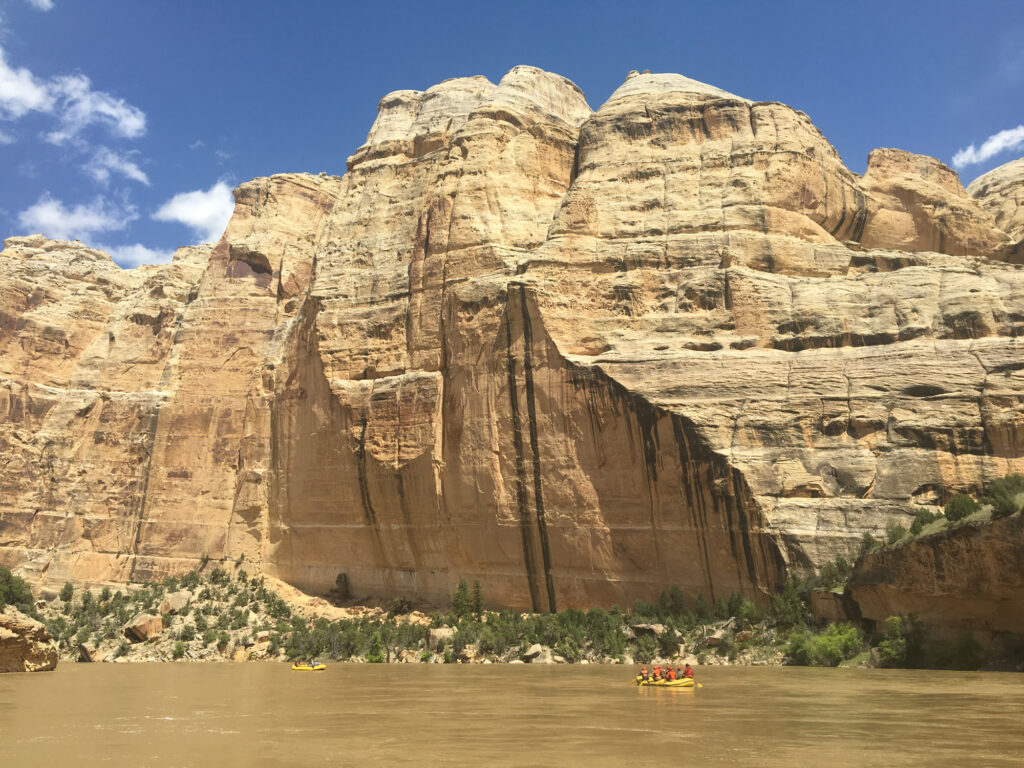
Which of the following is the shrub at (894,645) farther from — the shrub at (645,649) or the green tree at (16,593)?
the green tree at (16,593)

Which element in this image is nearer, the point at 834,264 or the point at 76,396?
the point at 834,264

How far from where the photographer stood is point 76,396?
51406 mm

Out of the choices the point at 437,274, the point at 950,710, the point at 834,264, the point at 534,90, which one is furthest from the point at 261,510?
the point at 950,710

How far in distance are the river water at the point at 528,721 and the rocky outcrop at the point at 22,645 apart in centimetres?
102

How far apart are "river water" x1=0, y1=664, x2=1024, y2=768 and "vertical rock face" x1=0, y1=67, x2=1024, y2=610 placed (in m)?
8.32

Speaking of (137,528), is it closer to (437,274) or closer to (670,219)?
(437,274)

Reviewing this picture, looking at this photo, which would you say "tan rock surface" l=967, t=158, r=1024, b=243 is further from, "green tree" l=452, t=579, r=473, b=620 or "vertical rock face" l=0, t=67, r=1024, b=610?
"green tree" l=452, t=579, r=473, b=620

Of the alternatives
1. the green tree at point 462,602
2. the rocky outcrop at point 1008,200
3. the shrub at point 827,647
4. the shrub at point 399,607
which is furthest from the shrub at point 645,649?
the rocky outcrop at point 1008,200

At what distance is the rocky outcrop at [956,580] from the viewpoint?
66.1 feet

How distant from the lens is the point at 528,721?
15305 millimetres

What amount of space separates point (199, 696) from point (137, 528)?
89.0 feet

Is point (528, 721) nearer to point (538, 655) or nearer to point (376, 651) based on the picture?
point (538, 655)

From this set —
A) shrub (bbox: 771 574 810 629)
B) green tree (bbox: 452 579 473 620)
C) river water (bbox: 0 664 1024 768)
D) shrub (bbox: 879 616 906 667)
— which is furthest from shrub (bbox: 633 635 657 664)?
green tree (bbox: 452 579 473 620)

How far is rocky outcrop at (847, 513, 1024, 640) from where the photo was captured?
2016cm
